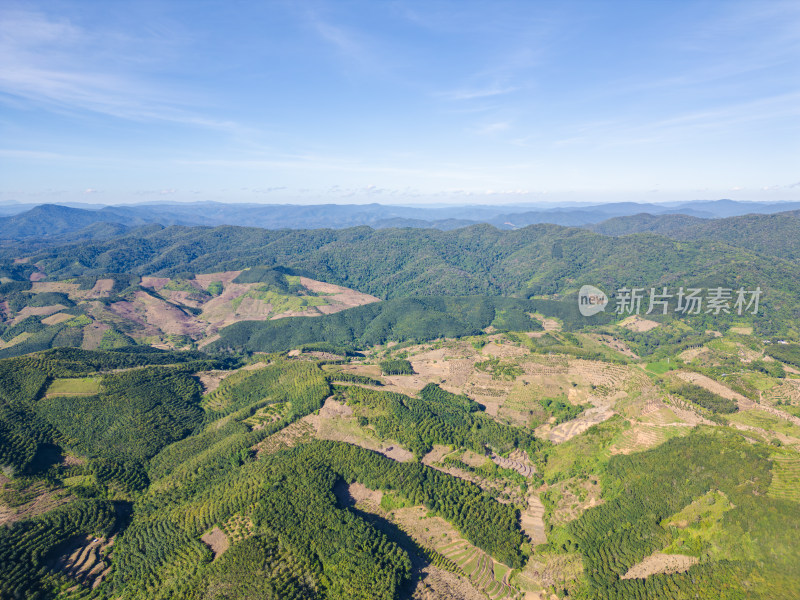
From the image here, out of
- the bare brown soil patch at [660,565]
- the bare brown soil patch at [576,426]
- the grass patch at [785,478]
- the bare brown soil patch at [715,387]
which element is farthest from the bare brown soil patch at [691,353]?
the bare brown soil patch at [660,565]

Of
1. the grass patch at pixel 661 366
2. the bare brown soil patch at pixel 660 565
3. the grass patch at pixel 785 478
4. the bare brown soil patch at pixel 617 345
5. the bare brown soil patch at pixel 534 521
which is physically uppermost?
the grass patch at pixel 785 478

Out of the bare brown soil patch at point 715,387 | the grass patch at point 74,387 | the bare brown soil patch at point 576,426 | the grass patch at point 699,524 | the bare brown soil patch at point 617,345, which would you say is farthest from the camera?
the bare brown soil patch at point 617,345

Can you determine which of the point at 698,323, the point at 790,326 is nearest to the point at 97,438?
the point at 698,323

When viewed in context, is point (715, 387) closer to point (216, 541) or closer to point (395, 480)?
point (395, 480)

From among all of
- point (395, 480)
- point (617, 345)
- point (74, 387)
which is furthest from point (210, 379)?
point (617, 345)

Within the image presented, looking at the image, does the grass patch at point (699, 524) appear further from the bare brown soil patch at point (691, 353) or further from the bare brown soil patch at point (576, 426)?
the bare brown soil patch at point (691, 353)

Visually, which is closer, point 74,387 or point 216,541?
point 216,541
